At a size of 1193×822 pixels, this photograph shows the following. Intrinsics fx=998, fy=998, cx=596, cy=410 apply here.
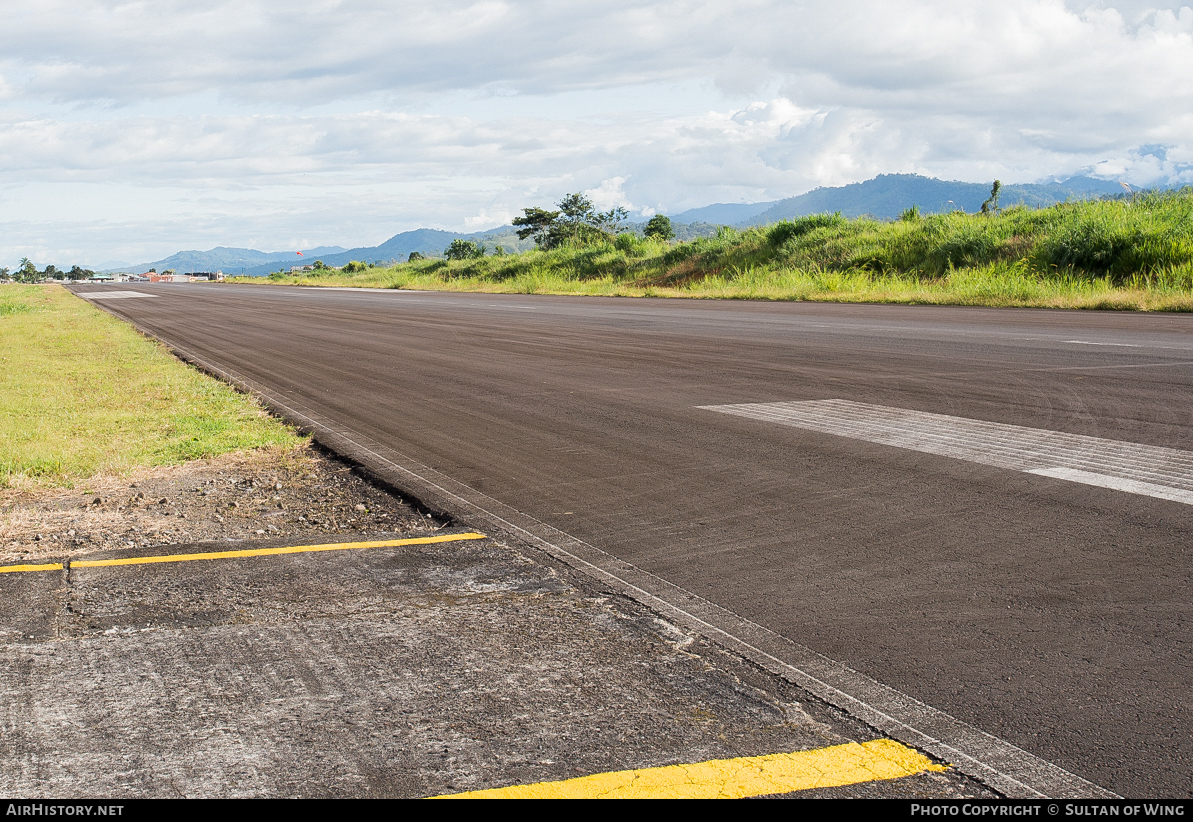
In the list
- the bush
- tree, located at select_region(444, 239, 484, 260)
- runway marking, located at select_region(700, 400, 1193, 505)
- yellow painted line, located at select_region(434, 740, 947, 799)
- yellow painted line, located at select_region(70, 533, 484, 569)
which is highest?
tree, located at select_region(444, 239, 484, 260)

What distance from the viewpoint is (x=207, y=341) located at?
2022cm

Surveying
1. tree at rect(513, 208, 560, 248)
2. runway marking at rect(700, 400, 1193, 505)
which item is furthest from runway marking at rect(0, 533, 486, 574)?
tree at rect(513, 208, 560, 248)

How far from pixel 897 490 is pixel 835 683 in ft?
9.15

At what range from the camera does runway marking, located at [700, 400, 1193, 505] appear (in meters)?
5.82

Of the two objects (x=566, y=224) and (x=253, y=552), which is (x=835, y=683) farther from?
(x=566, y=224)

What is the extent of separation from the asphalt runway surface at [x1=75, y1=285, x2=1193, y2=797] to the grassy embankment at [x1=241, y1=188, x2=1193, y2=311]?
10.0m

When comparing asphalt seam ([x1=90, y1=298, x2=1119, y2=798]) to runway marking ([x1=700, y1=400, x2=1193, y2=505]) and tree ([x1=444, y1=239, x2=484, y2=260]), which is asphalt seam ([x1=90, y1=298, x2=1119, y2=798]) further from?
tree ([x1=444, y1=239, x2=484, y2=260])

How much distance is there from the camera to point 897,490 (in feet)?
18.9

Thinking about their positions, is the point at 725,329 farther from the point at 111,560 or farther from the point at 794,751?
the point at 794,751

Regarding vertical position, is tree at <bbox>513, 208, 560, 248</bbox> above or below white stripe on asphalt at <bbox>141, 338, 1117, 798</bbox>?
above

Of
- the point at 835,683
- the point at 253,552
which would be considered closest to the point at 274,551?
the point at 253,552

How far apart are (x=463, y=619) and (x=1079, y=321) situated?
16.7 m
